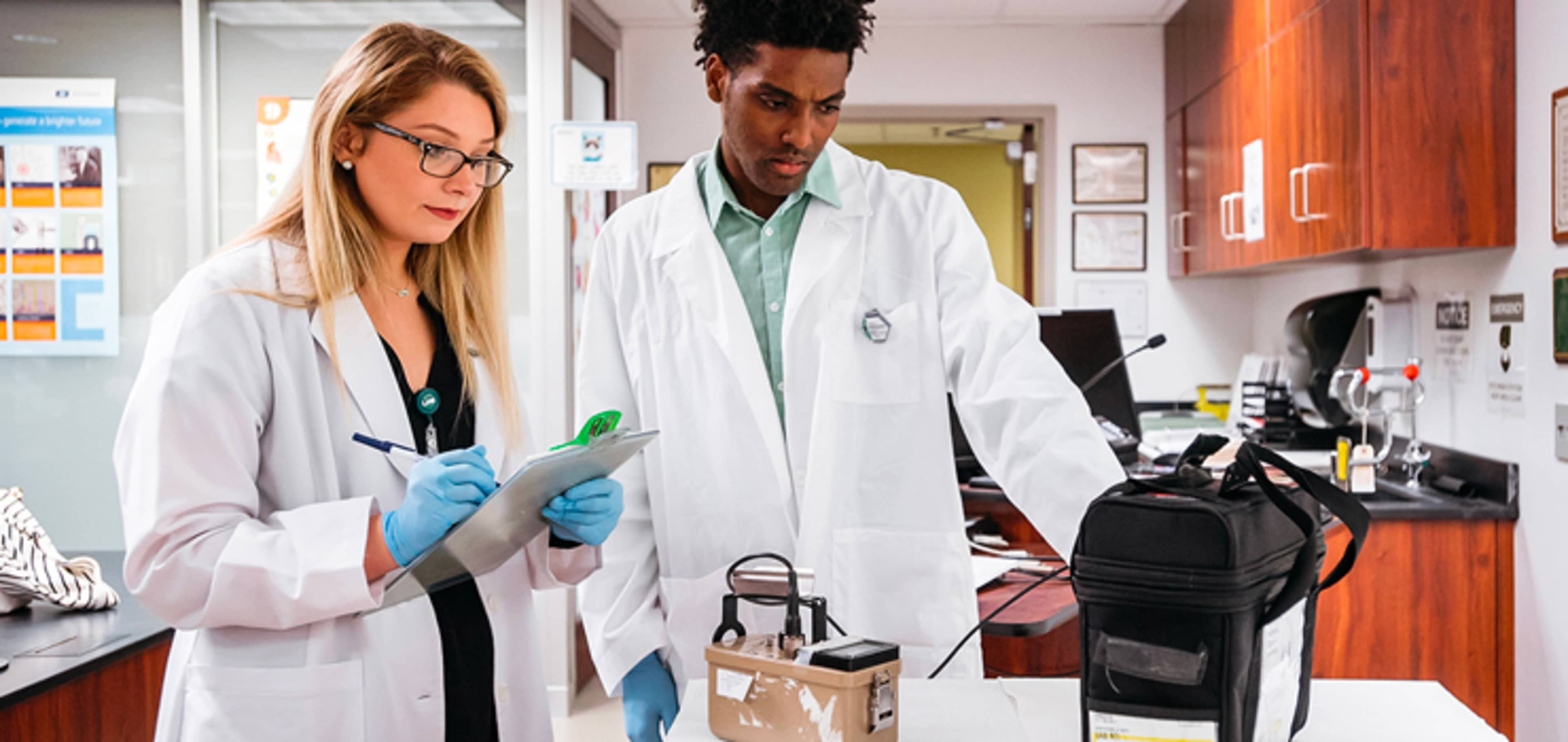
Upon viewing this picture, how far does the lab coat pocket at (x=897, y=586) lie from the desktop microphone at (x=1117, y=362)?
0.76 m

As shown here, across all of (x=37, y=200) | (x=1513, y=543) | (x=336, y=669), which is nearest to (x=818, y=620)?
(x=336, y=669)

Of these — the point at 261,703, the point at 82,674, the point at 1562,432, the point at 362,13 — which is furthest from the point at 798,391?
the point at 362,13

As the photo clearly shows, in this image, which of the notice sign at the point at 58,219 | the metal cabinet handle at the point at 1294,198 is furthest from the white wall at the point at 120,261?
the metal cabinet handle at the point at 1294,198

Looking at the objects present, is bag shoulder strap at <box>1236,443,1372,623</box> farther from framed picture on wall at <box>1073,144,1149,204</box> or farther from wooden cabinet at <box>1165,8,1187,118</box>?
framed picture on wall at <box>1073,144,1149,204</box>

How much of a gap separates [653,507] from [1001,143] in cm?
703

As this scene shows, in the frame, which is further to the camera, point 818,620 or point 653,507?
point 653,507

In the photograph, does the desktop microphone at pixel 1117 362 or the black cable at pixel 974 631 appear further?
the desktop microphone at pixel 1117 362

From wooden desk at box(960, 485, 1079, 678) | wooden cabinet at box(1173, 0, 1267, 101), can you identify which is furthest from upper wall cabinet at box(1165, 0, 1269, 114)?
wooden desk at box(960, 485, 1079, 678)

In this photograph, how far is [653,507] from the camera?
1608mm

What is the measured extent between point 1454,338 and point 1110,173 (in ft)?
6.13

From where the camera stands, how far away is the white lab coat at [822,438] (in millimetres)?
1543

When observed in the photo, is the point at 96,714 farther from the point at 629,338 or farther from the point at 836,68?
the point at 836,68

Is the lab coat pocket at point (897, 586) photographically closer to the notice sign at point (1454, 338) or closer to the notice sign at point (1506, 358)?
the notice sign at point (1506, 358)

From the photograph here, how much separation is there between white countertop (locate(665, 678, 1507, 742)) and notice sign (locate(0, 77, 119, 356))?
2.79m
